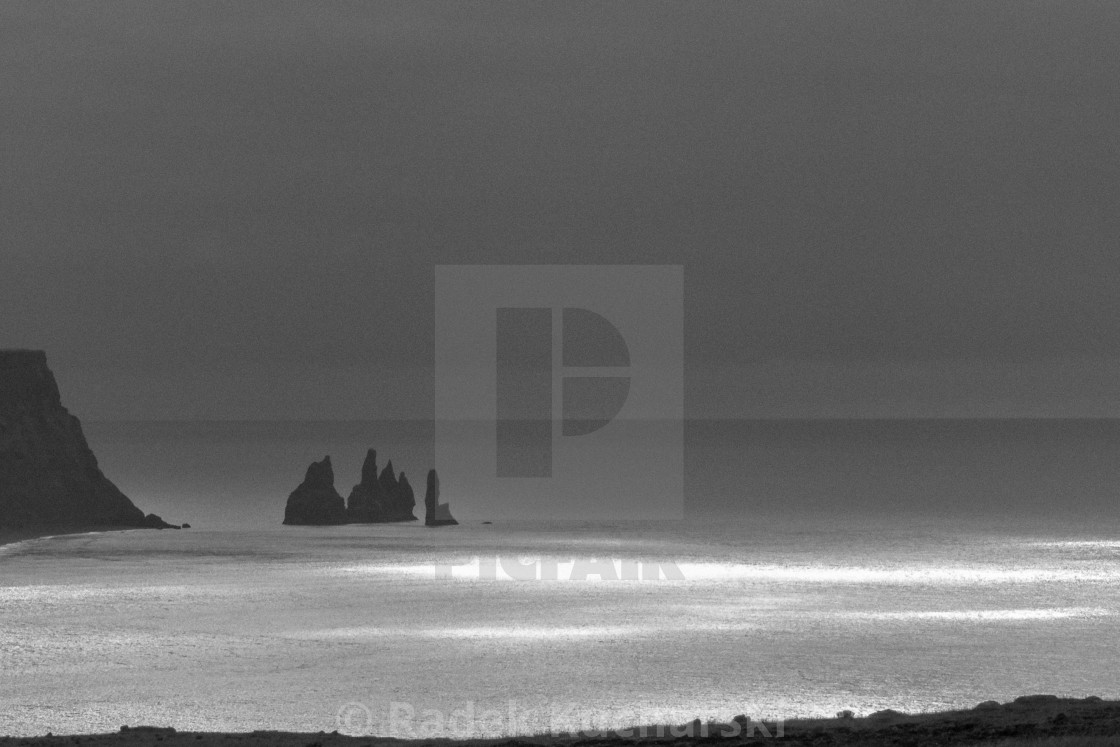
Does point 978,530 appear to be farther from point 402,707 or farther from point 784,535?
point 402,707

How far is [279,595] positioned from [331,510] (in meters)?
82.9

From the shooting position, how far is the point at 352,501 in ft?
566

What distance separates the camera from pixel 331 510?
165 meters

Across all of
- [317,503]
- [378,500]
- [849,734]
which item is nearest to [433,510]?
[317,503]

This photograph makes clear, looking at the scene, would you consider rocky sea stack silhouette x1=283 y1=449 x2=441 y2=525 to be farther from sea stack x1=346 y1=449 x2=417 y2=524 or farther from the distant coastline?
the distant coastline

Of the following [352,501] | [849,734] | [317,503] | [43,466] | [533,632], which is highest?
[43,466]

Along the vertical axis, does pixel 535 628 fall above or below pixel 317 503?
below

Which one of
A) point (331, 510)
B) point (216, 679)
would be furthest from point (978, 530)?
point (216, 679)

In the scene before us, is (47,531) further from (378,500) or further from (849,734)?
(849,734)

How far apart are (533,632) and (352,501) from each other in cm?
11115

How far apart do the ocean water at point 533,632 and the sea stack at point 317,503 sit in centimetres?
3344

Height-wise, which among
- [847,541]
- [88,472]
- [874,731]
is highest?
[88,472]

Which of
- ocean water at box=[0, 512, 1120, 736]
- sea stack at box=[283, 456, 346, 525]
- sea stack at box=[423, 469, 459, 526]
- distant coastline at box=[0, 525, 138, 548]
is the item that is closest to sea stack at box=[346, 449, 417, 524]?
sea stack at box=[283, 456, 346, 525]

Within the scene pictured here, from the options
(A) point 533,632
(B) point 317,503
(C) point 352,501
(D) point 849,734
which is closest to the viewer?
(D) point 849,734
